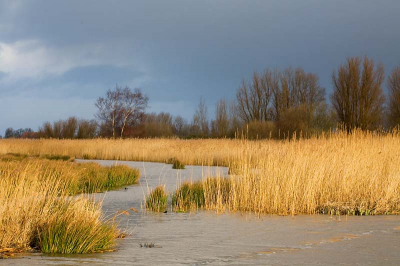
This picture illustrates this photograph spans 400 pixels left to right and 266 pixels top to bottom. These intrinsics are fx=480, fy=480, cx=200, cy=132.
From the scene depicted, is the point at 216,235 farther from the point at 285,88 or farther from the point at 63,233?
the point at 285,88

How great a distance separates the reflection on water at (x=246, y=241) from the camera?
14.0 feet

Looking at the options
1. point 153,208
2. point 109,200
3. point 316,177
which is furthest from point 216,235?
point 109,200

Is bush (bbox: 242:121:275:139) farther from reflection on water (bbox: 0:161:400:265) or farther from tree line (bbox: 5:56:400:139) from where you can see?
reflection on water (bbox: 0:161:400:265)

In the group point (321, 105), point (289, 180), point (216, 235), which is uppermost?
point (321, 105)

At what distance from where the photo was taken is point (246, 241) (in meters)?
5.23

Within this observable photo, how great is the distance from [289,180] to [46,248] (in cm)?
420

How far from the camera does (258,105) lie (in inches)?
1625

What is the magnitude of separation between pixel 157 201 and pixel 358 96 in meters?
25.1

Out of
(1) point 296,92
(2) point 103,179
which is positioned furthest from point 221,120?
(2) point 103,179

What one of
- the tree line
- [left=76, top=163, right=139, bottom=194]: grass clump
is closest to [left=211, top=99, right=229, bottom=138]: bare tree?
the tree line

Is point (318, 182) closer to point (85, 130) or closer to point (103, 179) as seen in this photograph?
point (103, 179)

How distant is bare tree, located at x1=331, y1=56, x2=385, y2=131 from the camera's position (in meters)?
30.2

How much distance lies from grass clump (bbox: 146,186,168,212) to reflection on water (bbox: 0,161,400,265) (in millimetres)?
187

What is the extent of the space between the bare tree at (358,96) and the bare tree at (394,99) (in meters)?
4.08
